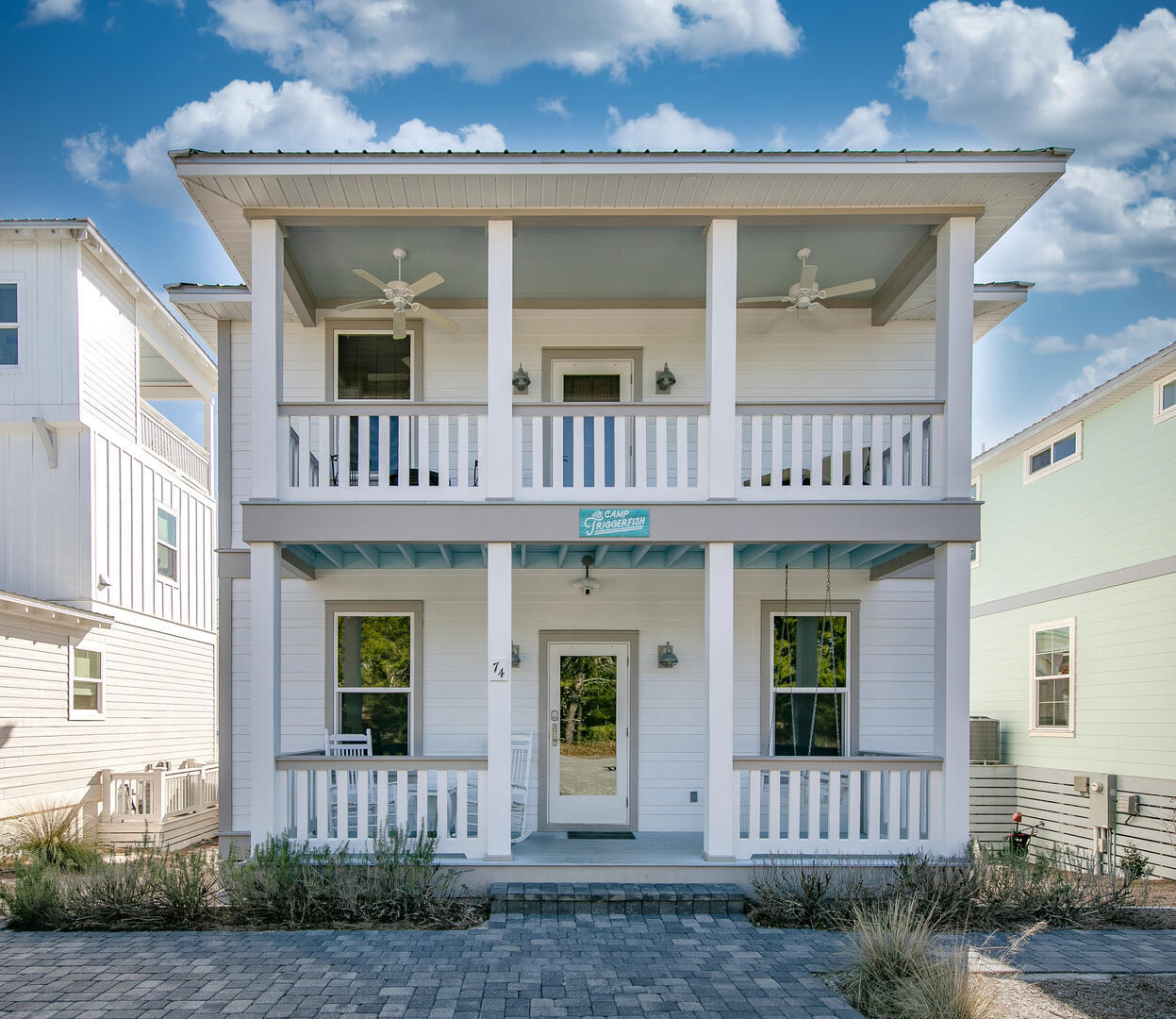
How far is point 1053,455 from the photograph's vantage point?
13.5 meters

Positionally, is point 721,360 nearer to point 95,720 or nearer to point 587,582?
point 587,582

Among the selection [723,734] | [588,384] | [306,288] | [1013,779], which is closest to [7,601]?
[306,288]

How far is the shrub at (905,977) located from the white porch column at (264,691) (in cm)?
464

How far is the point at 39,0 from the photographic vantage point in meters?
18.3

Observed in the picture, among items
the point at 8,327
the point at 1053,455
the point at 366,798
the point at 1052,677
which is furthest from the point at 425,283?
the point at 1052,677

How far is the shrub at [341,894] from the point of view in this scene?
259 inches

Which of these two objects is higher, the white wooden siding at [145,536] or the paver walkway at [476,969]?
the white wooden siding at [145,536]

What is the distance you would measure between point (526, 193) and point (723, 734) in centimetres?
485

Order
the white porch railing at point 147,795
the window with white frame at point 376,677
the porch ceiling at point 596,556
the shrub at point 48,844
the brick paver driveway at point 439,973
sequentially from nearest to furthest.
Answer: the brick paver driveway at point 439,973
the porch ceiling at point 596,556
the shrub at point 48,844
the window with white frame at point 376,677
the white porch railing at point 147,795

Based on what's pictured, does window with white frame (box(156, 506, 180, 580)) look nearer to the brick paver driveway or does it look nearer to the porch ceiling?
the porch ceiling

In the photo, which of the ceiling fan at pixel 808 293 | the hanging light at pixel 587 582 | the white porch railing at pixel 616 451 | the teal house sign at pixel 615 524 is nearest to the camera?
the teal house sign at pixel 615 524

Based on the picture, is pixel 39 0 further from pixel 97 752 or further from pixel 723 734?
pixel 723 734

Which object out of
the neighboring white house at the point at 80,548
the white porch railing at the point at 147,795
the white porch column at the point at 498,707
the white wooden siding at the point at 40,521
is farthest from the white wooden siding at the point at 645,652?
the white wooden siding at the point at 40,521

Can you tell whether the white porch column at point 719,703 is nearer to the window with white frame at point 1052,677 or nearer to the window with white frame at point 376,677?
the window with white frame at point 376,677
